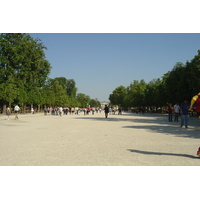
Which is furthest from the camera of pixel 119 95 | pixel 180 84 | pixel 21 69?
pixel 119 95

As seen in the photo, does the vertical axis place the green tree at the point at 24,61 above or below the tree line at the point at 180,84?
above

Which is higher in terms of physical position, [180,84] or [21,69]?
[21,69]

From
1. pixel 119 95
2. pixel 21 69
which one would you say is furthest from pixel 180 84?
pixel 119 95

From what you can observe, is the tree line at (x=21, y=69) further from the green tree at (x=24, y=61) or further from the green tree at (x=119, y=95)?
the green tree at (x=119, y=95)

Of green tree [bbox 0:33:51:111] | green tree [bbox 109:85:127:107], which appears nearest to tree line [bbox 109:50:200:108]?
green tree [bbox 0:33:51:111]

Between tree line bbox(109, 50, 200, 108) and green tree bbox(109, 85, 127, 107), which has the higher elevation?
green tree bbox(109, 85, 127, 107)

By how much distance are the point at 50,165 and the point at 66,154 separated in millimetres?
1411

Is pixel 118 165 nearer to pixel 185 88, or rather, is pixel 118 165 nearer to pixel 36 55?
pixel 185 88

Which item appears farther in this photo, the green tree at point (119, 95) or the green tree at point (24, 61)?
the green tree at point (119, 95)

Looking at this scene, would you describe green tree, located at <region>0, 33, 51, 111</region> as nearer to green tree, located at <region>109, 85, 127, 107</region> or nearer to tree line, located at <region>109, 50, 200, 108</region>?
tree line, located at <region>109, 50, 200, 108</region>

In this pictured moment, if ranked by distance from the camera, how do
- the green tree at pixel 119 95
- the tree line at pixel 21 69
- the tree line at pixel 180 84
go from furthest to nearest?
the green tree at pixel 119 95 < the tree line at pixel 21 69 < the tree line at pixel 180 84

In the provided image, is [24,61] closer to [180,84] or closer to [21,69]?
[21,69]

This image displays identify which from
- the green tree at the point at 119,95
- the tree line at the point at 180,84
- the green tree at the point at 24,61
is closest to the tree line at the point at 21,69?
the green tree at the point at 24,61

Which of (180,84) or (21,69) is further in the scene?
(21,69)
